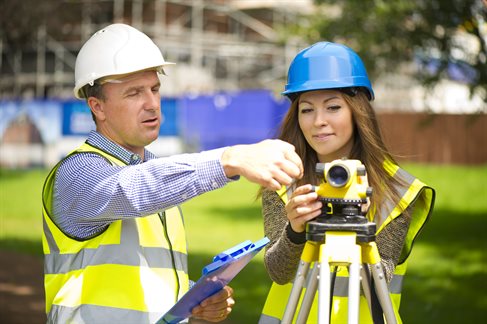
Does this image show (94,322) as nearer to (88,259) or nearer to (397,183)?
(88,259)

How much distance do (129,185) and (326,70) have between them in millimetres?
931

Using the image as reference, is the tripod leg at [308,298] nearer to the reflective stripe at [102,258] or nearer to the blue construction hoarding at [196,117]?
the reflective stripe at [102,258]

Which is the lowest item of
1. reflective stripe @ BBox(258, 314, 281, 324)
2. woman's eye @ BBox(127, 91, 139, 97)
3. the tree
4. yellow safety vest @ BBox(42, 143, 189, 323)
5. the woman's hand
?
reflective stripe @ BBox(258, 314, 281, 324)

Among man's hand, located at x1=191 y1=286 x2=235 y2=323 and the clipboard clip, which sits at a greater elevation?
the clipboard clip

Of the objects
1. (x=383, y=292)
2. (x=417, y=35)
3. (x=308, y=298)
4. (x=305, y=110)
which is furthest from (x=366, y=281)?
(x=417, y=35)

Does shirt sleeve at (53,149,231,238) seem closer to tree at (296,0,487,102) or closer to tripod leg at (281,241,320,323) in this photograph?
tripod leg at (281,241,320,323)

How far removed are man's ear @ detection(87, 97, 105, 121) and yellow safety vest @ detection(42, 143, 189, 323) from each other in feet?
0.44

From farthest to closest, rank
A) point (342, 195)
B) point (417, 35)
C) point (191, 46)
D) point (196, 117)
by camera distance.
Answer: point (191, 46) < point (196, 117) < point (417, 35) < point (342, 195)

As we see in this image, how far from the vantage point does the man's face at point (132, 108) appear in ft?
10.0

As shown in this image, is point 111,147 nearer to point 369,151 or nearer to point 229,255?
point 229,255

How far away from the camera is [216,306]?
3.18 meters

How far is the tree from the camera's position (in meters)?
11.6

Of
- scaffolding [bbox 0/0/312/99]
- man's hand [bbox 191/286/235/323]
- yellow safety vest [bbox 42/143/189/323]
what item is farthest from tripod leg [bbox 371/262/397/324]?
scaffolding [bbox 0/0/312/99]

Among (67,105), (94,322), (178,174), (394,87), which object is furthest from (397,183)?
(394,87)
